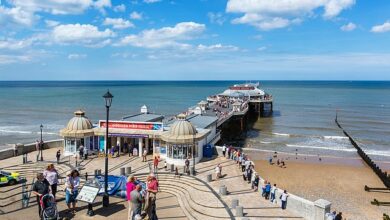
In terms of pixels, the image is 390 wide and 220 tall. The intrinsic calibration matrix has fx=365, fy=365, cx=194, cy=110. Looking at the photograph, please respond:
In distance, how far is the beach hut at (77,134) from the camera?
85.4 feet

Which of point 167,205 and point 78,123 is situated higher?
point 78,123

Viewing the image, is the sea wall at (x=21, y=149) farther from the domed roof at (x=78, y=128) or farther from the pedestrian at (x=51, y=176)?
the pedestrian at (x=51, y=176)

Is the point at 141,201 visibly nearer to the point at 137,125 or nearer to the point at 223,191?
the point at 223,191

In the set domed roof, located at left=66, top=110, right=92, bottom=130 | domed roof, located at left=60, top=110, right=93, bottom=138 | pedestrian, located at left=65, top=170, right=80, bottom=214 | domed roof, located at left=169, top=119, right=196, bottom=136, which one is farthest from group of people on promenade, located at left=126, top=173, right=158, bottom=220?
domed roof, located at left=66, top=110, right=92, bottom=130

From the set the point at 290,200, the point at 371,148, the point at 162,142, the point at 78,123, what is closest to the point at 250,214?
the point at 290,200

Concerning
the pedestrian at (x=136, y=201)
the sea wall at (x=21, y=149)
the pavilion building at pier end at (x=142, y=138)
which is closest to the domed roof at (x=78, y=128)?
the pavilion building at pier end at (x=142, y=138)

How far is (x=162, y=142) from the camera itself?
2623 cm

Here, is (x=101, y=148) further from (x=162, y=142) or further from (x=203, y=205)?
(x=203, y=205)

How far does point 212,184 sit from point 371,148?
29.1 metres

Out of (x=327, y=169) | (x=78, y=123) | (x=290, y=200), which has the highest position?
(x=78, y=123)

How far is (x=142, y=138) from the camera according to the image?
2652 cm

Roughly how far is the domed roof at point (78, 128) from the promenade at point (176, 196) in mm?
1804

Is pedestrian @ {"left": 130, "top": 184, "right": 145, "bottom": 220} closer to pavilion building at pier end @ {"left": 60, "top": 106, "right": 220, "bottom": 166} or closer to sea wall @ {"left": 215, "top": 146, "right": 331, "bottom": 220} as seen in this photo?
sea wall @ {"left": 215, "top": 146, "right": 331, "bottom": 220}

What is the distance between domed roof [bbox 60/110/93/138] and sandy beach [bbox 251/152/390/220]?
13.9 meters
